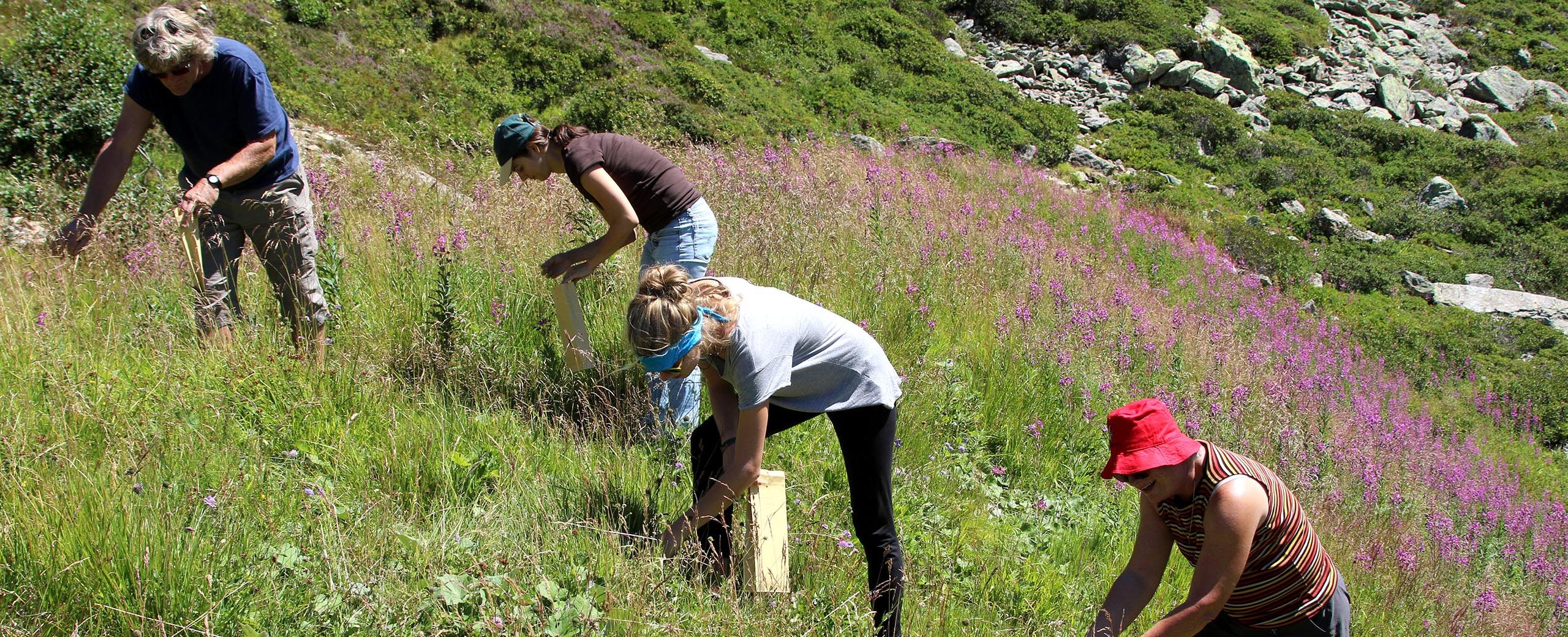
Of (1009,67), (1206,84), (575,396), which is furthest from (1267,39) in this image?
(575,396)

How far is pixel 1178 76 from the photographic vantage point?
23.1m

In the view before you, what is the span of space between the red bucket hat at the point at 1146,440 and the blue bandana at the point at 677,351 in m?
1.22

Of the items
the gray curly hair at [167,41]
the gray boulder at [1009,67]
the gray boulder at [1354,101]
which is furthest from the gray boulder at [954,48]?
the gray curly hair at [167,41]

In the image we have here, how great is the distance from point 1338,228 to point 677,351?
749 inches

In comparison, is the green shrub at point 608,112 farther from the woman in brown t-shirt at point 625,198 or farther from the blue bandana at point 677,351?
the blue bandana at point 677,351

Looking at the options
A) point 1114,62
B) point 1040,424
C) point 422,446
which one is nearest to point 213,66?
point 422,446

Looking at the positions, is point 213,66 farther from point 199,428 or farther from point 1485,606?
point 1485,606

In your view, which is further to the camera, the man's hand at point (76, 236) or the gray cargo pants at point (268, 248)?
the gray cargo pants at point (268, 248)

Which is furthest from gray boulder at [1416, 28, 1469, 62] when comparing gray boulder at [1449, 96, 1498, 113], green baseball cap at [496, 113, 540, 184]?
green baseball cap at [496, 113, 540, 184]

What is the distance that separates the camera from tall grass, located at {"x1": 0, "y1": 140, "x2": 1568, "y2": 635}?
234 centimetres

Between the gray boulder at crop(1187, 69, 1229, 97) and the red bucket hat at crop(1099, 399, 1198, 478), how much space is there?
2340cm

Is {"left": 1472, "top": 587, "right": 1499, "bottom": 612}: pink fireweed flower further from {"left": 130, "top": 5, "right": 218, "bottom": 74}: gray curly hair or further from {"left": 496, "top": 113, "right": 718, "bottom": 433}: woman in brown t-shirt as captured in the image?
{"left": 130, "top": 5, "right": 218, "bottom": 74}: gray curly hair

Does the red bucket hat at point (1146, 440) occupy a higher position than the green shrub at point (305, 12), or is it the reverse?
the green shrub at point (305, 12)

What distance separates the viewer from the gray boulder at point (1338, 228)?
58.0ft
